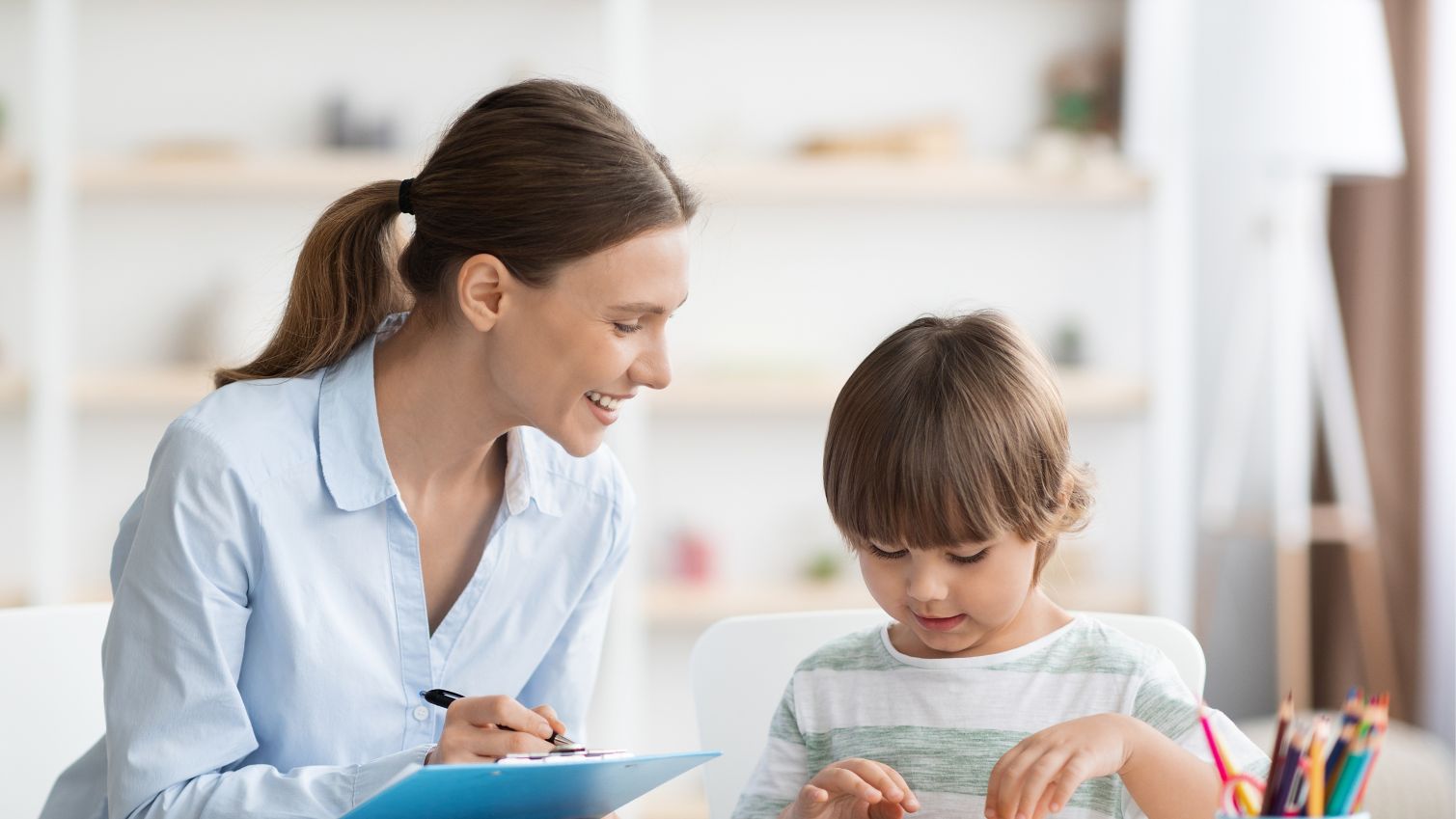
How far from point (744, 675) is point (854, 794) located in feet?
1.21

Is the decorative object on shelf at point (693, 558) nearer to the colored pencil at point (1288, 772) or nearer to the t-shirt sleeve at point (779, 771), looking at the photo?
the t-shirt sleeve at point (779, 771)

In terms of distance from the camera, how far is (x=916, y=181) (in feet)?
10.8

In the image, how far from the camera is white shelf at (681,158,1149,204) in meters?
3.26

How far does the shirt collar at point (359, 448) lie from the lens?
4.38ft

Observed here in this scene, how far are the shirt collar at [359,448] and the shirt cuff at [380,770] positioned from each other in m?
0.27

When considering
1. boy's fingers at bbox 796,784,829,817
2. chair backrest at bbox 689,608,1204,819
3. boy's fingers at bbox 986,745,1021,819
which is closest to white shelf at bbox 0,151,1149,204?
chair backrest at bbox 689,608,1204,819

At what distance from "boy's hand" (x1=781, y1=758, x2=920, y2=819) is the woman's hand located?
205mm

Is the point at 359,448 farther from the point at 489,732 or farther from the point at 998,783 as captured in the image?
the point at 998,783

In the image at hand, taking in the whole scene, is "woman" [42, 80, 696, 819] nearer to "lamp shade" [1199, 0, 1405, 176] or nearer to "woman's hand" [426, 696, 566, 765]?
"woman's hand" [426, 696, 566, 765]

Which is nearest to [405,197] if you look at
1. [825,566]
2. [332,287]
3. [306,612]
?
[332,287]

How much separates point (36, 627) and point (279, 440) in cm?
30

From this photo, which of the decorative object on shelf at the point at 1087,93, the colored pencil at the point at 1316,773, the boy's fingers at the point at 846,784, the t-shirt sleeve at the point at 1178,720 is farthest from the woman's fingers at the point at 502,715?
the decorative object on shelf at the point at 1087,93

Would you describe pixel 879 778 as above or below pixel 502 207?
below

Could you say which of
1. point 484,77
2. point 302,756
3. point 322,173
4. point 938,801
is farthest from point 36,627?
point 484,77
